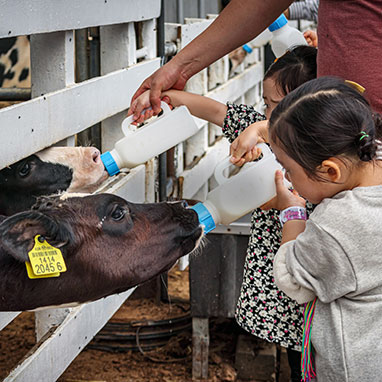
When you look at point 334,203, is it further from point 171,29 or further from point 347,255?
point 171,29

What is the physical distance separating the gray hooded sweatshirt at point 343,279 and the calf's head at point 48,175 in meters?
1.22

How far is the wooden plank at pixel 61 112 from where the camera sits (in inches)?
103

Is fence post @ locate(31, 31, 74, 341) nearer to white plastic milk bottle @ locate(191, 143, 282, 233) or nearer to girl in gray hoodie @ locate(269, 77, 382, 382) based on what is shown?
white plastic milk bottle @ locate(191, 143, 282, 233)

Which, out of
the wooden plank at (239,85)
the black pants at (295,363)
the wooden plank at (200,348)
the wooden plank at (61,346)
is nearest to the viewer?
the wooden plank at (61,346)

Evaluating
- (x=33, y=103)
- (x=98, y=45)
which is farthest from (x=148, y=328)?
(x=33, y=103)

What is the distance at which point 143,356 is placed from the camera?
4.47 metres

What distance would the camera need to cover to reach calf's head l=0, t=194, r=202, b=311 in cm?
231

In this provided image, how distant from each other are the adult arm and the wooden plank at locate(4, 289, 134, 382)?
3.35ft

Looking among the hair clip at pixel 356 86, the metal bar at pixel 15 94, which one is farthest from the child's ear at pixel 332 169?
the metal bar at pixel 15 94

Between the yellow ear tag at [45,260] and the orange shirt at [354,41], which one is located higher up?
the orange shirt at [354,41]

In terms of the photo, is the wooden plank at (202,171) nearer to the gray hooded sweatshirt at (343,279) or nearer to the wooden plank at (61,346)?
the wooden plank at (61,346)

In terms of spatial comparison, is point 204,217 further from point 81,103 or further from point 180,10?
point 180,10

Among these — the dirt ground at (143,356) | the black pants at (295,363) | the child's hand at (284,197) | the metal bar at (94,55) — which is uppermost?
the metal bar at (94,55)

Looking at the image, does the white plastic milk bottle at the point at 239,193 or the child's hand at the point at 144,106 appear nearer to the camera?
the white plastic milk bottle at the point at 239,193
